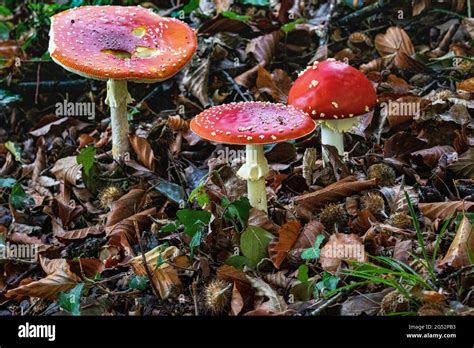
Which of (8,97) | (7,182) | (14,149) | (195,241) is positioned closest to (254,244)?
(195,241)

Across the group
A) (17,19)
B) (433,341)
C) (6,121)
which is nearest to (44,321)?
(433,341)

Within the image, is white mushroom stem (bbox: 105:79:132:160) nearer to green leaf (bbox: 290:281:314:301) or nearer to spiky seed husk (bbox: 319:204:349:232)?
spiky seed husk (bbox: 319:204:349:232)

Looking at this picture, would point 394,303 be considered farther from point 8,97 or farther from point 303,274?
point 8,97

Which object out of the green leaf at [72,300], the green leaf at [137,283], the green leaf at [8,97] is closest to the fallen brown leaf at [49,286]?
the green leaf at [72,300]

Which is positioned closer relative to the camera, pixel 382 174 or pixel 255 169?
pixel 255 169

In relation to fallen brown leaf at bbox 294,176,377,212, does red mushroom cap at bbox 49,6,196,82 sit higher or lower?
higher

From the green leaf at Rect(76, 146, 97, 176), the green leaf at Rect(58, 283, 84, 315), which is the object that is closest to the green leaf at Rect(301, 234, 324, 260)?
the green leaf at Rect(58, 283, 84, 315)

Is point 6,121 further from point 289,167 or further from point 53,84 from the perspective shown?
point 289,167
